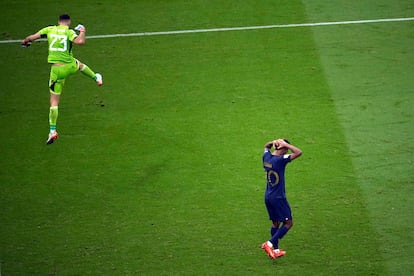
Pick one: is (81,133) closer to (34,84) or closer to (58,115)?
(58,115)

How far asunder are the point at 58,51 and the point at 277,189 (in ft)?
17.2

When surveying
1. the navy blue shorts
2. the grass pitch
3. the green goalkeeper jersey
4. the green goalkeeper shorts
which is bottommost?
the grass pitch

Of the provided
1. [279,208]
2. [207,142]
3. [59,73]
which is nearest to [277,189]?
[279,208]

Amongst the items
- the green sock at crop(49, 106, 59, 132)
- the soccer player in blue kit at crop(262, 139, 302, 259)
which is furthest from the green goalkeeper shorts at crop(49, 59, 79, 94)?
the soccer player in blue kit at crop(262, 139, 302, 259)

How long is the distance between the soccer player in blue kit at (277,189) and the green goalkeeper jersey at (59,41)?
462 centimetres

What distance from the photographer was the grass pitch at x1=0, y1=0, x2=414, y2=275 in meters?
14.4

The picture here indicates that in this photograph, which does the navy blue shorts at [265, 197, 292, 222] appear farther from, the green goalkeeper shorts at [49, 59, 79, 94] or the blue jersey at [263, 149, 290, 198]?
the green goalkeeper shorts at [49, 59, 79, 94]

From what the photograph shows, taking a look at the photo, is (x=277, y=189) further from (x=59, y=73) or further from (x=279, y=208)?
(x=59, y=73)

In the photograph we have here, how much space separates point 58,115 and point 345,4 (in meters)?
8.17

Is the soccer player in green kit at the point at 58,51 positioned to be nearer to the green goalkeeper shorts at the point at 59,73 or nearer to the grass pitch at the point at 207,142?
the green goalkeeper shorts at the point at 59,73

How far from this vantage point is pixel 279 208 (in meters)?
13.8

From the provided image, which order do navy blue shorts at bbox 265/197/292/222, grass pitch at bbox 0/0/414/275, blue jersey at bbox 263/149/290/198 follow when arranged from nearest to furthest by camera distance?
blue jersey at bbox 263/149/290/198 → navy blue shorts at bbox 265/197/292/222 → grass pitch at bbox 0/0/414/275

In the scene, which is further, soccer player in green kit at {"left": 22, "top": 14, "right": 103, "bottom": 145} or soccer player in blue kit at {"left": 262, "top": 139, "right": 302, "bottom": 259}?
soccer player in green kit at {"left": 22, "top": 14, "right": 103, "bottom": 145}

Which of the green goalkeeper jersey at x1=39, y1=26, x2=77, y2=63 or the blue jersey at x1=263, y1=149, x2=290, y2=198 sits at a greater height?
the green goalkeeper jersey at x1=39, y1=26, x2=77, y2=63
